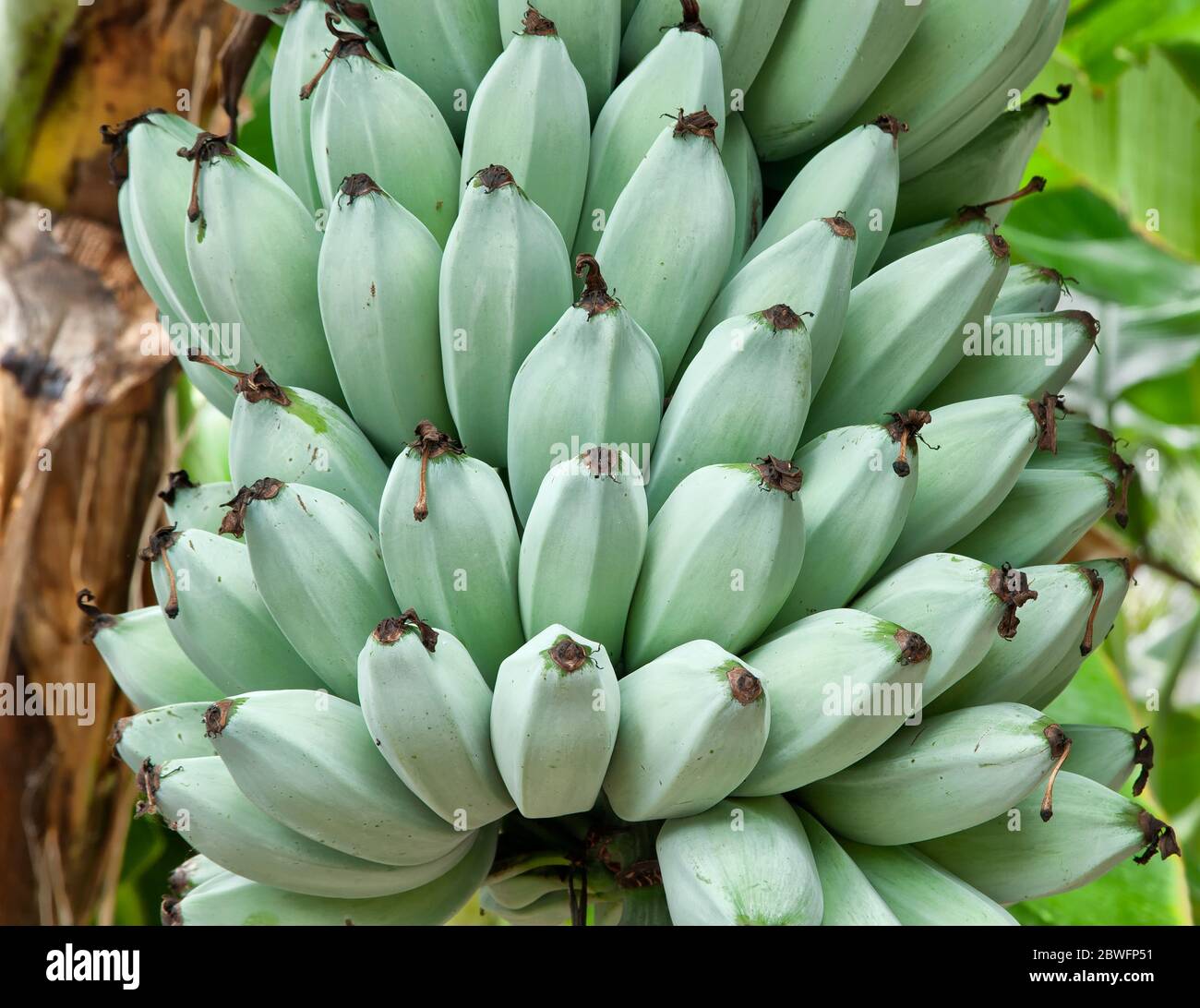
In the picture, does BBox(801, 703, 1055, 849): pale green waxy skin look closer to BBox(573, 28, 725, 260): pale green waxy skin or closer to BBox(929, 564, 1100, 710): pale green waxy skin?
BBox(929, 564, 1100, 710): pale green waxy skin

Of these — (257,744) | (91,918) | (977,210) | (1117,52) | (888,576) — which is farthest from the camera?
(1117,52)

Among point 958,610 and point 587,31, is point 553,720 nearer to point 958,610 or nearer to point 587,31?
point 958,610

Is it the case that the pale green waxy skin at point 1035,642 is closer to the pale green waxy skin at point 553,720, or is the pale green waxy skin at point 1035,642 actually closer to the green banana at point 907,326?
the green banana at point 907,326

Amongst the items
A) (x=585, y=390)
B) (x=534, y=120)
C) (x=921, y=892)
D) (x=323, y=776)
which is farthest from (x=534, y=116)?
(x=921, y=892)

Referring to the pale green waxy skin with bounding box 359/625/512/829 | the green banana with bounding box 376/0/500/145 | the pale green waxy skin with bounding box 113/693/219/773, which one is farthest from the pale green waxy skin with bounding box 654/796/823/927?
the green banana with bounding box 376/0/500/145

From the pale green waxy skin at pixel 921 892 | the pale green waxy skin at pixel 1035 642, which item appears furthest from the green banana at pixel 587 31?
the pale green waxy skin at pixel 921 892

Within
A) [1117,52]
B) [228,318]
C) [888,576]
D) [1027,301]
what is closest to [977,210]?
[1027,301]

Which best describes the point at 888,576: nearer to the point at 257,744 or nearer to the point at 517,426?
the point at 517,426
